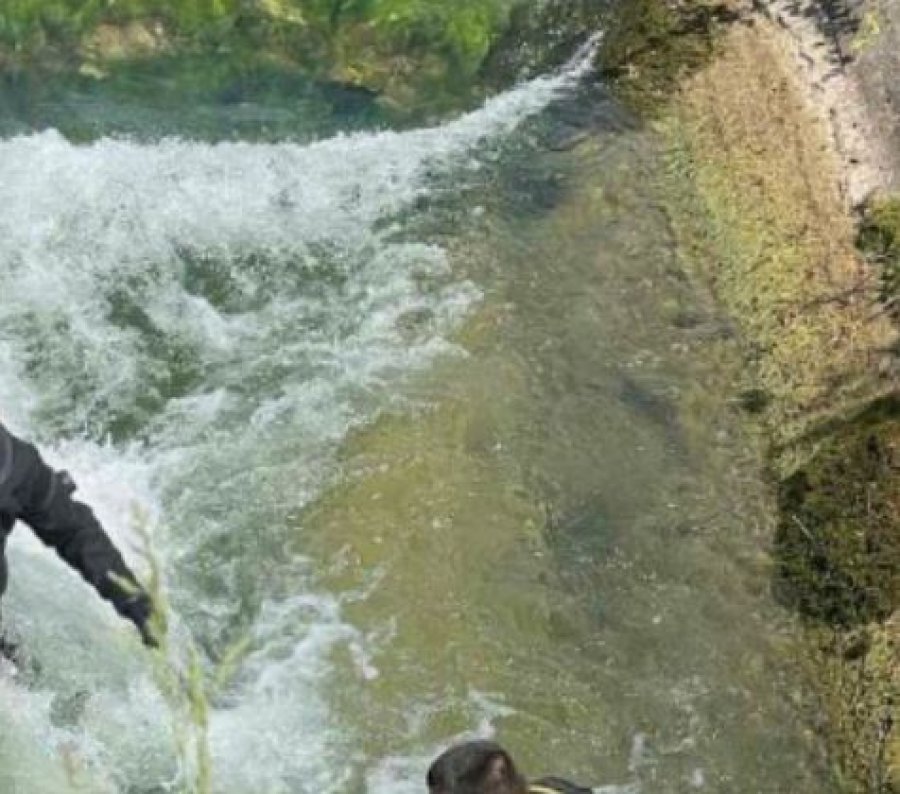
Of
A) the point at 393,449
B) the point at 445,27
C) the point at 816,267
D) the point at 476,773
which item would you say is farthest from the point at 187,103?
the point at 476,773

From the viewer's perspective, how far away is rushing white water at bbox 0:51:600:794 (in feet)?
21.7

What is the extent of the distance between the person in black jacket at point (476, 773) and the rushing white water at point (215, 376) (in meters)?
1.64

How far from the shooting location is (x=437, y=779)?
4695 mm

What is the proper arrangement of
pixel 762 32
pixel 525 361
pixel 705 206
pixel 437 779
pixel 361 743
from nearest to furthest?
pixel 437 779
pixel 361 743
pixel 525 361
pixel 705 206
pixel 762 32

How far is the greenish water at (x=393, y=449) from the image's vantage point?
6859mm

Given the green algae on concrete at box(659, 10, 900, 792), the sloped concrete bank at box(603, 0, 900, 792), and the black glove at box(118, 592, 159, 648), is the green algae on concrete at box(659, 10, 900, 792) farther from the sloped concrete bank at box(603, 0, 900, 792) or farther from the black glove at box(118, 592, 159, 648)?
the black glove at box(118, 592, 159, 648)

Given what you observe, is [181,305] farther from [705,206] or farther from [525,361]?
[705,206]

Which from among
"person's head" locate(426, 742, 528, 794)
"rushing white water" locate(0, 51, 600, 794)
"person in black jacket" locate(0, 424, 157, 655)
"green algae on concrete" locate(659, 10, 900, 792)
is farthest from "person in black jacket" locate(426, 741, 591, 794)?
"green algae on concrete" locate(659, 10, 900, 792)

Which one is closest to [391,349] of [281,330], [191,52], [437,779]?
[281,330]

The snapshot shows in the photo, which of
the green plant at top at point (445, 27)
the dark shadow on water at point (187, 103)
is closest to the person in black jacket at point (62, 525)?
the dark shadow on water at point (187, 103)

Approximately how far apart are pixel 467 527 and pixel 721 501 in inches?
47.9

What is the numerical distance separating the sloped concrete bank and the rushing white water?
1.23 m

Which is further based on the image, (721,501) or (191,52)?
(191,52)

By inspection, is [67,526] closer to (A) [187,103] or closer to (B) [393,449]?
(B) [393,449]
